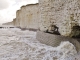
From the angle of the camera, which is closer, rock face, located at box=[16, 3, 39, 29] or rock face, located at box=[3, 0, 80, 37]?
rock face, located at box=[3, 0, 80, 37]

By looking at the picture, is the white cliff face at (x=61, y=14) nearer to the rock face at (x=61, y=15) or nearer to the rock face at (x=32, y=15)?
the rock face at (x=61, y=15)

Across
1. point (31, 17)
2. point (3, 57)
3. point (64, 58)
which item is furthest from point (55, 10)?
point (31, 17)

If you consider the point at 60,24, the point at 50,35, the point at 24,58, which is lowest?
the point at 24,58

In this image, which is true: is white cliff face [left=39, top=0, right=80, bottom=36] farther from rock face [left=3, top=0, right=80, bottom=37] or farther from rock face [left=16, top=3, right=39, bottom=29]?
rock face [left=16, top=3, right=39, bottom=29]

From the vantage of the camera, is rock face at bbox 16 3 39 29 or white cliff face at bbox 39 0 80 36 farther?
rock face at bbox 16 3 39 29

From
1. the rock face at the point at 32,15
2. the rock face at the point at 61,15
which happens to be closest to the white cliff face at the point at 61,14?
the rock face at the point at 61,15

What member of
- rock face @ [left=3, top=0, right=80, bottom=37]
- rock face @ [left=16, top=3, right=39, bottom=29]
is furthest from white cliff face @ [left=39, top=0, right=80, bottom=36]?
rock face @ [left=16, top=3, right=39, bottom=29]

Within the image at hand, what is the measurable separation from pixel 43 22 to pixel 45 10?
0.52 metres

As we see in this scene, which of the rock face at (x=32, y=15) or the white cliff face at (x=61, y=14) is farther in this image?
the rock face at (x=32, y=15)

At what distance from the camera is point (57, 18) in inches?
208

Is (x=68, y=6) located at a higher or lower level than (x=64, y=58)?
higher

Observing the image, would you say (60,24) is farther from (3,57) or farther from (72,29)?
(3,57)

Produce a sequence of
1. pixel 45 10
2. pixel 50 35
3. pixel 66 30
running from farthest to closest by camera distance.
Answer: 1. pixel 45 10
2. pixel 50 35
3. pixel 66 30

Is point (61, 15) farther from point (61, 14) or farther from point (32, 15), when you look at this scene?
point (32, 15)
